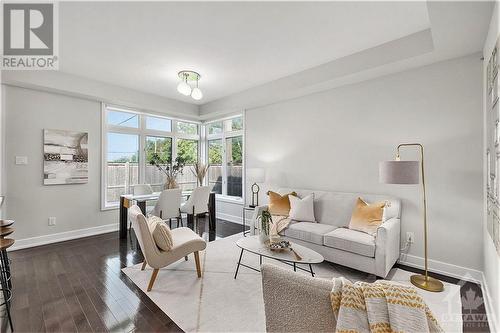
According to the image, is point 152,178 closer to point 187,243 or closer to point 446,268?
point 187,243

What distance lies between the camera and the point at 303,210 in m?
3.51

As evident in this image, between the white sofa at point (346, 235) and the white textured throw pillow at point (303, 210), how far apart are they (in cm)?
9

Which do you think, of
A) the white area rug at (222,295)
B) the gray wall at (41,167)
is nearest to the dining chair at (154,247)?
the white area rug at (222,295)

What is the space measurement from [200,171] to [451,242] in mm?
4758

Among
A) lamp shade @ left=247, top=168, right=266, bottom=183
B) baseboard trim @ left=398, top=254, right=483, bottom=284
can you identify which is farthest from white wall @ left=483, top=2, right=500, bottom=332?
lamp shade @ left=247, top=168, right=266, bottom=183

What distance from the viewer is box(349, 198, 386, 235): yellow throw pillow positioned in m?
2.85

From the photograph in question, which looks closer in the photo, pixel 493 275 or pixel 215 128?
pixel 493 275

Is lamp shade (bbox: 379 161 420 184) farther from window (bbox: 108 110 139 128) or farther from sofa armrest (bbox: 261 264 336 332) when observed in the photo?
window (bbox: 108 110 139 128)

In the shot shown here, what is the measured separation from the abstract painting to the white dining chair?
1634 mm

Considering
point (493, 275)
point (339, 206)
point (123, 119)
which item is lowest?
point (493, 275)

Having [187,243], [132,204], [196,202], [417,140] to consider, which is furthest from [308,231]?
[132,204]

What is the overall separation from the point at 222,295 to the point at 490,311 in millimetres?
2387

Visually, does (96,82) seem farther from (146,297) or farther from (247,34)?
(146,297)

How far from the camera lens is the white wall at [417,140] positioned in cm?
263
